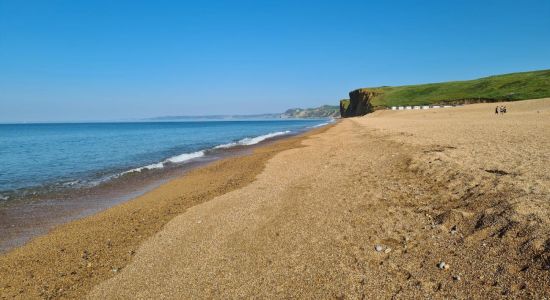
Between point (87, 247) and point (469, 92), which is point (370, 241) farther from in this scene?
point (469, 92)

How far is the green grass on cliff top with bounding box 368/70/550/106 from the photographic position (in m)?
63.2

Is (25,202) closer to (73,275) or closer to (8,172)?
(73,275)

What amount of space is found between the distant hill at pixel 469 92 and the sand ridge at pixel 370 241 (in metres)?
63.7

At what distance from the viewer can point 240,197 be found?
11.1 metres

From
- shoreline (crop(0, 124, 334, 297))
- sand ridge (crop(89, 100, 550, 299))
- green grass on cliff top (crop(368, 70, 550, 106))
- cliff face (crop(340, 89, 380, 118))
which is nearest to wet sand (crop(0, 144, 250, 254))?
shoreline (crop(0, 124, 334, 297))

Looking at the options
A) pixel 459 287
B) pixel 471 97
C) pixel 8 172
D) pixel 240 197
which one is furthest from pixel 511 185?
pixel 471 97

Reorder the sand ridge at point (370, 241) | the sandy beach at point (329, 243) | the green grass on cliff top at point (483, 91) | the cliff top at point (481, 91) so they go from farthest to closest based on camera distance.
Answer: the cliff top at point (481, 91) < the green grass on cliff top at point (483, 91) < the sandy beach at point (329, 243) < the sand ridge at point (370, 241)

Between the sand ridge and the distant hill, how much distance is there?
63.7 meters

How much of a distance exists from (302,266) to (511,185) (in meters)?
5.01

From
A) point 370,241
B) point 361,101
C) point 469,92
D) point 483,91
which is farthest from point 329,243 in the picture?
point 361,101

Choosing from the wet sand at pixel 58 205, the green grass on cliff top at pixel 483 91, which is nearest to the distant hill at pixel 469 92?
the green grass on cliff top at pixel 483 91

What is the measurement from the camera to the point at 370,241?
6.55 m

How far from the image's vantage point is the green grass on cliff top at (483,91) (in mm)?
63250

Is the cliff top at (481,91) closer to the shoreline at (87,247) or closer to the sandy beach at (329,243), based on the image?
the sandy beach at (329,243)
